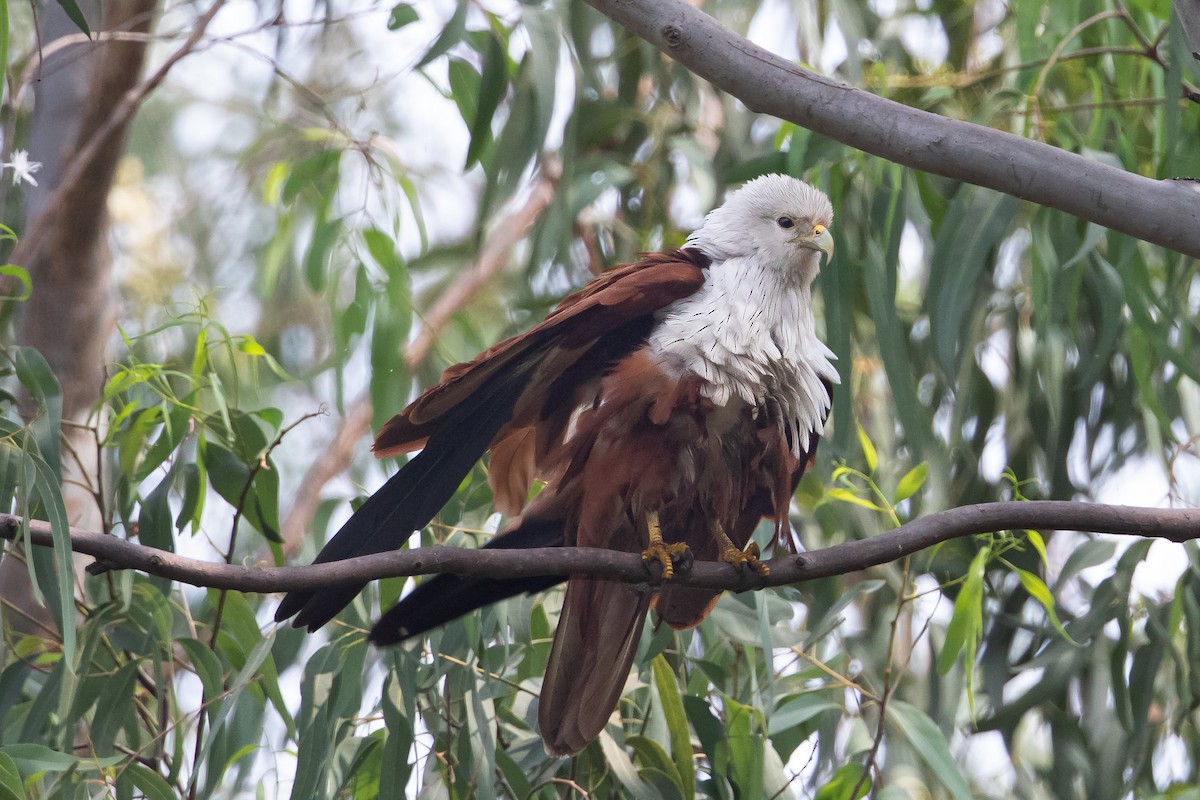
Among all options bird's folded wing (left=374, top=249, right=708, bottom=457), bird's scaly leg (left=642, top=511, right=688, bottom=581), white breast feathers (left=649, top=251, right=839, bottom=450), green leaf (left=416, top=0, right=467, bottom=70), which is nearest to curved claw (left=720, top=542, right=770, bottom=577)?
bird's scaly leg (left=642, top=511, right=688, bottom=581)

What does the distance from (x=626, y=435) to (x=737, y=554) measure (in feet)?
0.99

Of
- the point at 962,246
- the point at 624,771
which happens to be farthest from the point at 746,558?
the point at 962,246

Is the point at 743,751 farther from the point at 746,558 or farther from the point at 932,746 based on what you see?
the point at 746,558

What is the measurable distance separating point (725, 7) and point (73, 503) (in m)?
2.22

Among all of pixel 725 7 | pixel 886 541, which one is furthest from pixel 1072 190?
pixel 725 7

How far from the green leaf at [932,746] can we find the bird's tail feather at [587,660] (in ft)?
1.84

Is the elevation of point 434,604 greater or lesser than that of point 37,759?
greater

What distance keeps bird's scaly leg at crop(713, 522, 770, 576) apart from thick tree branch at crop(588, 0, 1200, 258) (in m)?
0.76

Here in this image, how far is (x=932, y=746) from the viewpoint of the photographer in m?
2.42

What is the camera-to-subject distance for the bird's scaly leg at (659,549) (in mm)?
2072

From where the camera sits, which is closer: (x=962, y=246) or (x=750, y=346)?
(x=750, y=346)

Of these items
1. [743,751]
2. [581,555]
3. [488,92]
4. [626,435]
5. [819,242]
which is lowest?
[743,751]

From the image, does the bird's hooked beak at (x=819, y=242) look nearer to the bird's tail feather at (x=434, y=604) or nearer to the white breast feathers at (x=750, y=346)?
the white breast feathers at (x=750, y=346)

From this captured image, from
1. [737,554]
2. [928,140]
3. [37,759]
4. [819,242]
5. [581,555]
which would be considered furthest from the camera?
[819,242]
